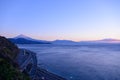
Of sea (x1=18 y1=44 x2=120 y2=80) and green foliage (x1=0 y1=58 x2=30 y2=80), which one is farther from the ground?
green foliage (x1=0 y1=58 x2=30 y2=80)

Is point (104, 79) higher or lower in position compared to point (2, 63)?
lower

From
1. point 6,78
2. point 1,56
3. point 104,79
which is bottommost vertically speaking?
point 104,79

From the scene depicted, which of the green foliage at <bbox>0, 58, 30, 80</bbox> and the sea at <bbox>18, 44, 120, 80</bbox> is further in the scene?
the sea at <bbox>18, 44, 120, 80</bbox>

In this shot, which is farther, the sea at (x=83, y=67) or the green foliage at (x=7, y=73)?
the sea at (x=83, y=67)

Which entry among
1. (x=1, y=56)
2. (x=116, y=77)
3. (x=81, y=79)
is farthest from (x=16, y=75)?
(x=116, y=77)

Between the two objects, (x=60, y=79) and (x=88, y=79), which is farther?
(x=88, y=79)

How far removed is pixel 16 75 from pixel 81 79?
28.0m

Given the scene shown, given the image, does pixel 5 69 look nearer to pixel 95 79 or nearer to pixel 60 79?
pixel 60 79

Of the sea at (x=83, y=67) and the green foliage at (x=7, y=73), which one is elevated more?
the green foliage at (x=7, y=73)

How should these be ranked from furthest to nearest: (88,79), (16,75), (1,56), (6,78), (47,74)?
1. (88,79)
2. (47,74)
3. (1,56)
4. (16,75)
5. (6,78)

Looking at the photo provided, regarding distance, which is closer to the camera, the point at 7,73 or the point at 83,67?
the point at 7,73

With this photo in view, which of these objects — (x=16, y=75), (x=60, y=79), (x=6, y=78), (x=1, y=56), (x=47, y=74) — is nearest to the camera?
(x=6, y=78)

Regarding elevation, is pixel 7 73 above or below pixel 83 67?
above

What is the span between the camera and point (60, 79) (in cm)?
4084
